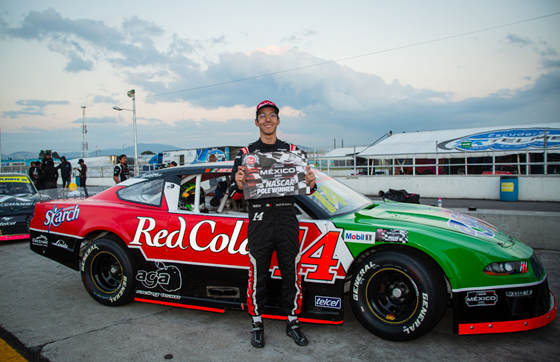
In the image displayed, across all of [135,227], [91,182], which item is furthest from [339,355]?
[91,182]

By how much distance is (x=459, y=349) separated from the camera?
8.23ft

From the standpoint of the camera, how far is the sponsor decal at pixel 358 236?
8.69 ft

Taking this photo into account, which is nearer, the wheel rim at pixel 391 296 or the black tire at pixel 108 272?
the wheel rim at pixel 391 296

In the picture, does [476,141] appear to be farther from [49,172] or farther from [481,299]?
[49,172]

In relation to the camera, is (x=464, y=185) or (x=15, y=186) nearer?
(x=15, y=186)

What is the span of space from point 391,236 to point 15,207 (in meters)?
7.01

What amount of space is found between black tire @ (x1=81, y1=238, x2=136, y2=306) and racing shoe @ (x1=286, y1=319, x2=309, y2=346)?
163 centimetres

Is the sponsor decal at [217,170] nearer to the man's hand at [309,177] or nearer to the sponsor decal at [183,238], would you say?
the sponsor decal at [183,238]

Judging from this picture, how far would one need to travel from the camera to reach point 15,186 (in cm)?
723

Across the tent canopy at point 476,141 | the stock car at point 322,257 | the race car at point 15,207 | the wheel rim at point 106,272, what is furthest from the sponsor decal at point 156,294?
the tent canopy at point 476,141

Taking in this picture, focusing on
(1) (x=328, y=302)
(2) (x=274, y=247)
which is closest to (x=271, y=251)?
(2) (x=274, y=247)

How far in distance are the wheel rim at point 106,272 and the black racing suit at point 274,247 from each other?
1604 mm

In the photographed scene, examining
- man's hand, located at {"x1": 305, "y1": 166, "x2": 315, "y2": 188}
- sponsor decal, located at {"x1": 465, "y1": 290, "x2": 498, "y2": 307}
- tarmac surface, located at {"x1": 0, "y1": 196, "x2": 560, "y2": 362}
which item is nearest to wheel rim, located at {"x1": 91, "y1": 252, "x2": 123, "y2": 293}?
tarmac surface, located at {"x1": 0, "y1": 196, "x2": 560, "y2": 362}

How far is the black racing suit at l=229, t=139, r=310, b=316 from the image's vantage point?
2.64m
